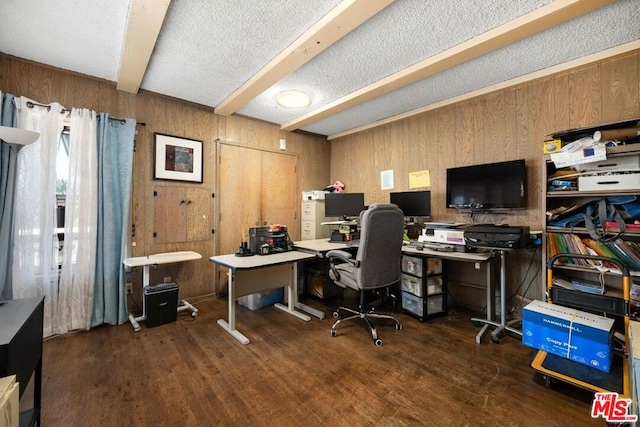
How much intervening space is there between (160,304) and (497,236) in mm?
3268

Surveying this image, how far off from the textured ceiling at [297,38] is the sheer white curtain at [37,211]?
56 cm

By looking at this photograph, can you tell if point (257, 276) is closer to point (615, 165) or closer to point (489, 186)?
point (489, 186)

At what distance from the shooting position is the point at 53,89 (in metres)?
2.60

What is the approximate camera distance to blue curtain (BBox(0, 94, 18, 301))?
224 centimetres

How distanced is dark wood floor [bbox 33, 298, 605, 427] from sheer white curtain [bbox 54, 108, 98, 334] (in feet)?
0.84

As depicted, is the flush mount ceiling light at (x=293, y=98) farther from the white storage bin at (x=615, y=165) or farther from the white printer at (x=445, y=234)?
the white storage bin at (x=615, y=165)

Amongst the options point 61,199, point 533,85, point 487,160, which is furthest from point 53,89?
point 533,85

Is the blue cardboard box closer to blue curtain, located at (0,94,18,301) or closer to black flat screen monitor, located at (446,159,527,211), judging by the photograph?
black flat screen monitor, located at (446,159,527,211)

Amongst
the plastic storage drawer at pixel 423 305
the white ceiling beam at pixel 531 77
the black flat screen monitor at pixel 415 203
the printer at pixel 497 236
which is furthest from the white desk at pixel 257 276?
the white ceiling beam at pixel 531 77

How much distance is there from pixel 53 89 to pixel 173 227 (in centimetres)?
172

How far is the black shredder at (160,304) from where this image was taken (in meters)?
2.68

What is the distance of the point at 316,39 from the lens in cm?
204

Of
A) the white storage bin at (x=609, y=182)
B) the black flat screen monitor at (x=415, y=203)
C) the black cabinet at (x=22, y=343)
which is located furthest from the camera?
the black flat screen monitor at (x=415, y=203)

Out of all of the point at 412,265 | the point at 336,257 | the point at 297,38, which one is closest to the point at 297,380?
the point at 336,257
